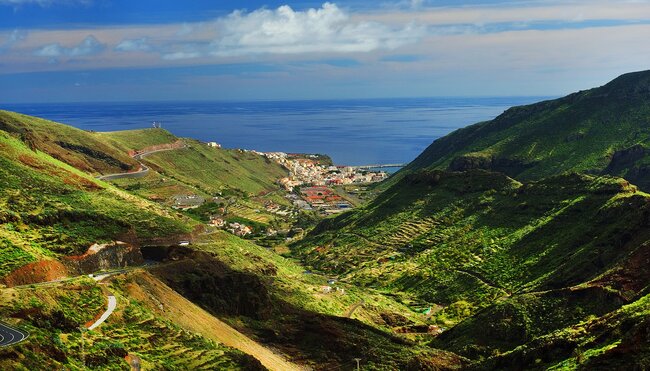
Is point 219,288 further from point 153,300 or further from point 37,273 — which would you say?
point 37,273

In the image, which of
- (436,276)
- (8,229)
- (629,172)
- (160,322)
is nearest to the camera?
(160,322)

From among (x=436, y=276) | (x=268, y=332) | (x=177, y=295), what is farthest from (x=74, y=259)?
(x=436, y=276)

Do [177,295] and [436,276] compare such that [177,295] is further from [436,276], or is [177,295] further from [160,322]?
[436,276]

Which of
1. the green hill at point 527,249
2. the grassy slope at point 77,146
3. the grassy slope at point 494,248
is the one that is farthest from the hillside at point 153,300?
the grassy slope at point 77,146

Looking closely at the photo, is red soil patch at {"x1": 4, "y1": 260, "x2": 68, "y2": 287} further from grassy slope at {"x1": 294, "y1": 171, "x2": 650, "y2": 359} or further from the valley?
grassy slope at {"x1": 294, "y1": 171, "x2": 650, "y2": 359}

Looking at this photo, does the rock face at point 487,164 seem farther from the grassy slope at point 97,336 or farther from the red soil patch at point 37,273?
the grassy slope at point 97,336

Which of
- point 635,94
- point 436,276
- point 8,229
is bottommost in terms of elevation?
point 436,276
